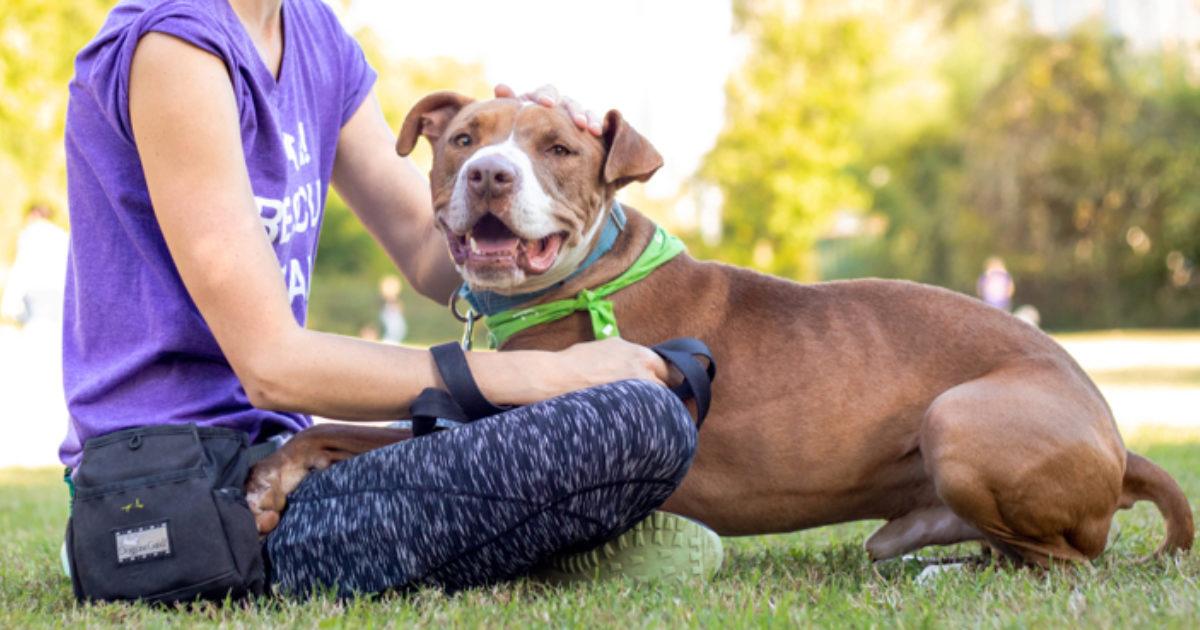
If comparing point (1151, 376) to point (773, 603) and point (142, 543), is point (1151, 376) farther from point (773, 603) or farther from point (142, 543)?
point (142, 543)

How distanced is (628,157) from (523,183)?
0.35m

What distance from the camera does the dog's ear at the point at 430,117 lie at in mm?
4215

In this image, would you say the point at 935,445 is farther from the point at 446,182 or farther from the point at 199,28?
the point at 199,28

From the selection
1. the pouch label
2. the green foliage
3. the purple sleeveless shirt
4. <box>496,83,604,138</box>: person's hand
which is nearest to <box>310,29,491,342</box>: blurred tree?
the green foliage

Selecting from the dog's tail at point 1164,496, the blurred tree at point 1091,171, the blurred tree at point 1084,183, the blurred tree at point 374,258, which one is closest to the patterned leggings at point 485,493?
the dog's tail at point 1164,496

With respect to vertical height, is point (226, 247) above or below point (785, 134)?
above

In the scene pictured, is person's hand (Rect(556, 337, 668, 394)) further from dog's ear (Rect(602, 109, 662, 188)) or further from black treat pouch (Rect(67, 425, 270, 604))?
black treat pouch (Rect(67, 425, 270, 604))

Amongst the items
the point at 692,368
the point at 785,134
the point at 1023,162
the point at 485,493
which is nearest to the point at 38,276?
the point at 692,368

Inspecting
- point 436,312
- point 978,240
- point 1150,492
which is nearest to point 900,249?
point 978,240

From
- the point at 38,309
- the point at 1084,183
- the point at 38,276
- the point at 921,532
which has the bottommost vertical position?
the point at 1084,183

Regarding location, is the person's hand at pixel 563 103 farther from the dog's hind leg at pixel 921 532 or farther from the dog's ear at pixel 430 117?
the dog's hind leg at pixel 921 532

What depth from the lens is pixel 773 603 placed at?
317 cm

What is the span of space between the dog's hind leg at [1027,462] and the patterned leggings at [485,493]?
2.77ft

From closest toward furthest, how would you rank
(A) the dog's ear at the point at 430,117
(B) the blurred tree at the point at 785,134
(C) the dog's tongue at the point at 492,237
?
(C) the dog's tongue at the point at 492,237 → (A) the dog's ear at the point at 430,117 → (B) the blurred tree at the point at 785,134
